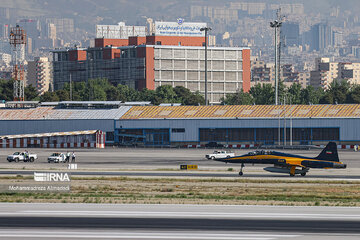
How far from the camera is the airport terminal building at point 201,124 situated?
5202 inches

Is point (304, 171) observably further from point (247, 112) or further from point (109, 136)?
point (109, 136)

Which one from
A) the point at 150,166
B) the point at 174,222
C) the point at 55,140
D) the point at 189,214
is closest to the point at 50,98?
the point at 55,140

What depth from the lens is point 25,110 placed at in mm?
149125

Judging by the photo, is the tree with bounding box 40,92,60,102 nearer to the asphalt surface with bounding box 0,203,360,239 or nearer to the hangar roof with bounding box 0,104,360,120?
the hangar roof with bounding box 0,104,360,120

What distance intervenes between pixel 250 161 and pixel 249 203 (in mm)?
21659

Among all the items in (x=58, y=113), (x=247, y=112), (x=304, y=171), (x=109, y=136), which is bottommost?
(x=304, y=171)

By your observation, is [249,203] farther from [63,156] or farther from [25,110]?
[25,110]

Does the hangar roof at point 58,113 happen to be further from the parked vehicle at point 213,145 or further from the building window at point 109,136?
the parked vehicle at point 213,145

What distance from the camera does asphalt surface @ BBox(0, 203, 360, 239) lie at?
3638 cm

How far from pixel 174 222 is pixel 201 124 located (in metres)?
96.3

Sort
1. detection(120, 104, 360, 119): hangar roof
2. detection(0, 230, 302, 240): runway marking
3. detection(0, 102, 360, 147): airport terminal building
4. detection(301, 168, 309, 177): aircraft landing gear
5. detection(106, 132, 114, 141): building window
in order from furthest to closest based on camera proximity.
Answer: detection(106, 132, 114, 141): building window < detection(120, 104, 360, 119): hangar roof < detection(0, 102, 360, 147): airport terminal building < detection(301, 168, 309, 177): aircraft landing gear < detection(0, 230, 302, 240): runway marking

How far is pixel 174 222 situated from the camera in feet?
132

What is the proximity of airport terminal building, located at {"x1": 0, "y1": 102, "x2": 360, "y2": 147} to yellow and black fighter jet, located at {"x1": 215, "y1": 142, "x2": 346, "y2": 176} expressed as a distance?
196 ft

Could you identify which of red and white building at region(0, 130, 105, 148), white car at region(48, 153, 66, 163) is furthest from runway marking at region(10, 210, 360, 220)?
red and white building at region(0, 130, 105, 148)
